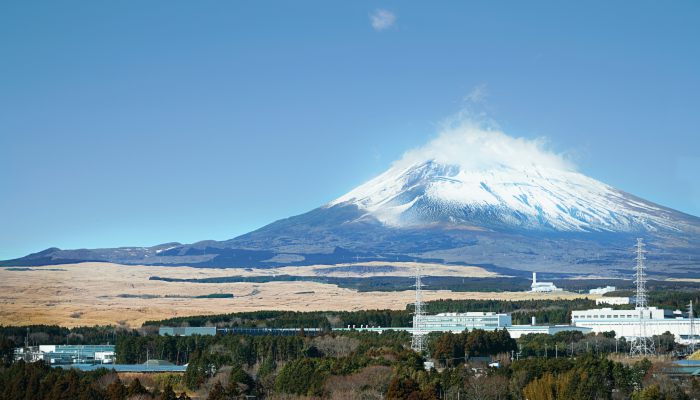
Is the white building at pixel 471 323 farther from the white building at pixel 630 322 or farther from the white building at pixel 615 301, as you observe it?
the white building at pixel 615 301

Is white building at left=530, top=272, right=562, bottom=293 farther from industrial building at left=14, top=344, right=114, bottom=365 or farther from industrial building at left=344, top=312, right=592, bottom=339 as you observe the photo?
industrial building at left=14, top=344, right=114, bottom=365

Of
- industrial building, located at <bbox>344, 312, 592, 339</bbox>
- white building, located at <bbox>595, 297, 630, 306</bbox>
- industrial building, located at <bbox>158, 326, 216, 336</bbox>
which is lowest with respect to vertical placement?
industrial building, located at <bbox>158, 326, 216, 336</bbox>

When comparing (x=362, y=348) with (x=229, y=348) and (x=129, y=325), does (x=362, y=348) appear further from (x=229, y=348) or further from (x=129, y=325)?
(x=129, y=325)

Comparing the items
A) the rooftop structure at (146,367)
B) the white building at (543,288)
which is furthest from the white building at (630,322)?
the white building at (543,288)

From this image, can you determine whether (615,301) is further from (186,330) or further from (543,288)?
(186,330)

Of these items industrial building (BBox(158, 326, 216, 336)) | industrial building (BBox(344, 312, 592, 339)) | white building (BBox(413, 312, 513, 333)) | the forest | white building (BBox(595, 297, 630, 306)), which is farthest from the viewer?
white building (BBox(595, 297, 630, 306))

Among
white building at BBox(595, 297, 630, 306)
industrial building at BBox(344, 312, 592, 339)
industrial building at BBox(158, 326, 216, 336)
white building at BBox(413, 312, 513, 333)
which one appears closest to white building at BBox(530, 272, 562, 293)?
white building at BBox(595, 297, 630, 306)

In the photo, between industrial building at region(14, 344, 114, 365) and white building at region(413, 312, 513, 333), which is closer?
industrial building at region(14, 344, 114, 365)

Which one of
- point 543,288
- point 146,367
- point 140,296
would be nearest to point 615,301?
point 543,288
